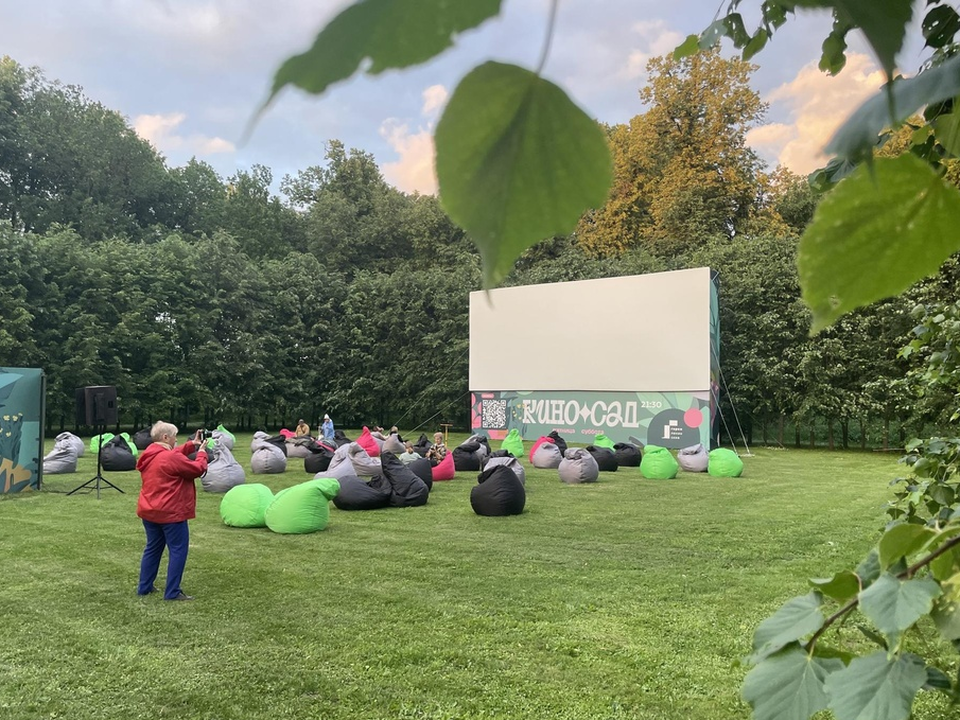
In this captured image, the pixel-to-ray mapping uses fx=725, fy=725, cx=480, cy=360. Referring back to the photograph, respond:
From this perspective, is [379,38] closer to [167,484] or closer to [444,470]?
[167,484]

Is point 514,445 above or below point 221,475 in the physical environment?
above

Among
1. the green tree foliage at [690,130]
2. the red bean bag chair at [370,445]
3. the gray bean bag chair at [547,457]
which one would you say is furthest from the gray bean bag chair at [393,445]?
the green tree foliage at [690,130]

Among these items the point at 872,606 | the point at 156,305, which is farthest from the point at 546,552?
the point at 156,305

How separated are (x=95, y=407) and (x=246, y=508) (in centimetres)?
519

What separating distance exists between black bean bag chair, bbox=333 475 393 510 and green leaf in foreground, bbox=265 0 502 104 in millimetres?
8479

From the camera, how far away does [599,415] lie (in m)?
17.6

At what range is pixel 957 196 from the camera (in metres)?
0.36

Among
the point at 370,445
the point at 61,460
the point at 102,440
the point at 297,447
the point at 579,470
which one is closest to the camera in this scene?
the point at 579,470

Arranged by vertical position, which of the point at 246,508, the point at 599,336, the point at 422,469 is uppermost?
the point at 599,336

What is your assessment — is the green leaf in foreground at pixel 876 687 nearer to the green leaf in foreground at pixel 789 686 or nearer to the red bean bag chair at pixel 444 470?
the green leaf in foreground at pixel 789 686

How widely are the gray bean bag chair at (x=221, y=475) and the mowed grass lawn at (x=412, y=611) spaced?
4.28 feet

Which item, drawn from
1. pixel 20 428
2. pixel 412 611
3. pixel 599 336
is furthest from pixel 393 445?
pixel 412 611

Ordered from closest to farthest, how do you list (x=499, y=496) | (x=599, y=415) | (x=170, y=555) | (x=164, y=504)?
(x=170, y=555) < (x=164, y=504) < (x=499, y=496) < (x=599, y=415)

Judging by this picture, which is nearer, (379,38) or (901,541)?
(379,38)
